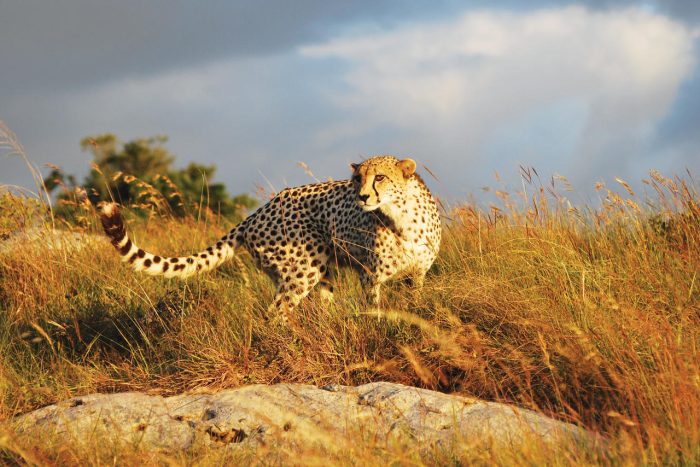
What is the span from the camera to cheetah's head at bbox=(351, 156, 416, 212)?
4.90m

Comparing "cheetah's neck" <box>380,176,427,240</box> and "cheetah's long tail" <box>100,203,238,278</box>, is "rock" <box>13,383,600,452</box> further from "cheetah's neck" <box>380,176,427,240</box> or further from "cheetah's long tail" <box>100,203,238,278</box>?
"cheetah's neck" <box>380,176,427,240</box>

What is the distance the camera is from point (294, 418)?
3.27m

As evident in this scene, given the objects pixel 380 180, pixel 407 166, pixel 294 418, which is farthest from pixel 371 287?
pixel 294 418

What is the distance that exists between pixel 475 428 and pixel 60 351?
9.83 ft

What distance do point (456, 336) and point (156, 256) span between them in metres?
2.09

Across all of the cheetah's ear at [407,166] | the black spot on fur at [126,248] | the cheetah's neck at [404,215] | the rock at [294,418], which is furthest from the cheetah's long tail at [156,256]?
the cheetah's ear at [407,166]

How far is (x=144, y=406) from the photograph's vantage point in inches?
147

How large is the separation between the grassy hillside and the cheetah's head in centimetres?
58

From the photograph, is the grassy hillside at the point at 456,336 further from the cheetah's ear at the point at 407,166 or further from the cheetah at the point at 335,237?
the cheetah's ear at the point at 407,166

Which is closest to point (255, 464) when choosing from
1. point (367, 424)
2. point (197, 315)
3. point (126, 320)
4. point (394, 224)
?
point (367, 424)

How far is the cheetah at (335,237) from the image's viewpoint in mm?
Answer: 5027

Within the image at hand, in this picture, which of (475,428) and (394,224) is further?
(394,224)

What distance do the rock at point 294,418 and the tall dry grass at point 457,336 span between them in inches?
5.5

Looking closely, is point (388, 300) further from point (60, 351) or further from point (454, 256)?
point (60, 351)
